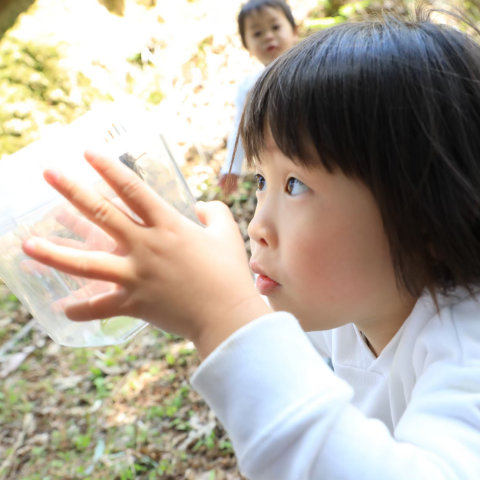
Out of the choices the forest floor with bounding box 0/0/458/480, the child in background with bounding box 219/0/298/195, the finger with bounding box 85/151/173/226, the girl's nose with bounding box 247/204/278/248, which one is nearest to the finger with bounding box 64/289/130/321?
the finger with bounding box 85/151/173/226

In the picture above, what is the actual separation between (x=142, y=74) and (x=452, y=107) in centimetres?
452

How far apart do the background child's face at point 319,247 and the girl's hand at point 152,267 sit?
155 millimetres

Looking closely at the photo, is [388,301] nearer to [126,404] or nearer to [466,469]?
[466,469]

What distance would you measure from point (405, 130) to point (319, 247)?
23cm

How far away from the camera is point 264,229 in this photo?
90cm

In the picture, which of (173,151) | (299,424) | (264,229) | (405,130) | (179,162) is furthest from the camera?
(179,162)

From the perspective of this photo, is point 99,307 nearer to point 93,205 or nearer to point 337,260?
point 93,205

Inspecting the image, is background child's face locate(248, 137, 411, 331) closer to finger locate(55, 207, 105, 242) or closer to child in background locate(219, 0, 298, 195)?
finger locate(55, 207, 105, 242)

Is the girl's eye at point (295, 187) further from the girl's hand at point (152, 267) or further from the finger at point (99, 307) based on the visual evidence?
the finger at point (99, 307)

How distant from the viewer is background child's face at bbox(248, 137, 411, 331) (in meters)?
0.83

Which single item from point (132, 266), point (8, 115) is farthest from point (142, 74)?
point (132, 266)

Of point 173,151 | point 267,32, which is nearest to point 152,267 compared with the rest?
point 173,151

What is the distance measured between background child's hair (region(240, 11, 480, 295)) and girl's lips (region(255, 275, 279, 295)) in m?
0.22

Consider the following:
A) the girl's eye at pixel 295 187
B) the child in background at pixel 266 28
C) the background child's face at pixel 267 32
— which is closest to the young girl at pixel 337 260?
the girl's eye at pixel 295 187
